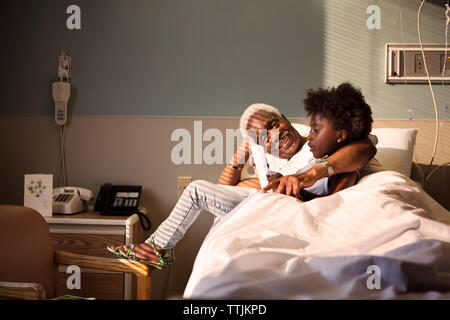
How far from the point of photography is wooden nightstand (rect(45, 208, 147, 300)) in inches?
72.4

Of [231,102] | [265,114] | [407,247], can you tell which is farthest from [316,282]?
[231,102]

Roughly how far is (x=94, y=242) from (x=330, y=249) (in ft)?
4.24

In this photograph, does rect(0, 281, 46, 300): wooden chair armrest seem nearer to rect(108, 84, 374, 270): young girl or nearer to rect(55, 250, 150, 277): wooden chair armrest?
rect(55, 250, 150, 277): wooden chair armrest

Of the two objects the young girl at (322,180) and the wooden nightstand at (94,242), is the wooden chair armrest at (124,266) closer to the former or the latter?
the young girl at (322,180)

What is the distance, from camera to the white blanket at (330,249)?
2.42 feet

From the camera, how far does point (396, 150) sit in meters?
1.89

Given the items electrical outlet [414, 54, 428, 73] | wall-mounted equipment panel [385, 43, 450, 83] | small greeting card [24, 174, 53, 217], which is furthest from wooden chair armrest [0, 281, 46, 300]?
electrical outlet [414, 54, 428, 73]

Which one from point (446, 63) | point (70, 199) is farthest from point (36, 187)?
point (446, 63)

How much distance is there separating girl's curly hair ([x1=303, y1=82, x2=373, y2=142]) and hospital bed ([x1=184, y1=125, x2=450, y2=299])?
0.21 m

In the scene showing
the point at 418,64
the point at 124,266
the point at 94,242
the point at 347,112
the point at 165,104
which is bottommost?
the point at 94,242

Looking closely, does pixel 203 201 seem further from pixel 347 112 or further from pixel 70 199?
pixel 70 199

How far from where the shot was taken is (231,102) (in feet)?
7.40
